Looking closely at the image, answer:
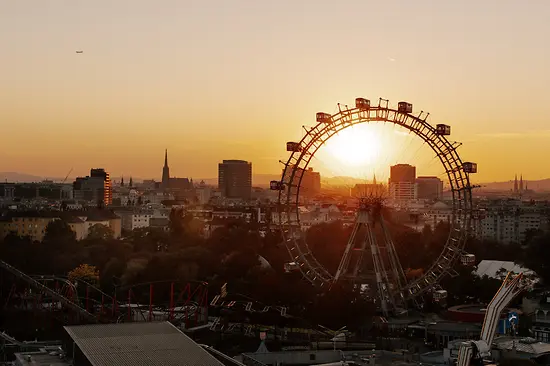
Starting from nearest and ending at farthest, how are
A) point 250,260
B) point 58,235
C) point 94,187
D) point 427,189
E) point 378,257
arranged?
point 378,257
point 250,260
point 58,235
point 427,189
point 94,187

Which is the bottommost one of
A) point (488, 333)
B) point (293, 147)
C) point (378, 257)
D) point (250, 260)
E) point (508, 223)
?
point (488, 333)

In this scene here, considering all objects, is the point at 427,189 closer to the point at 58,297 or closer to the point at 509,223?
the point at 509,223

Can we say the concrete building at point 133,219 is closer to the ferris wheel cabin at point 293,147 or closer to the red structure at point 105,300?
the red structure at point 105,300

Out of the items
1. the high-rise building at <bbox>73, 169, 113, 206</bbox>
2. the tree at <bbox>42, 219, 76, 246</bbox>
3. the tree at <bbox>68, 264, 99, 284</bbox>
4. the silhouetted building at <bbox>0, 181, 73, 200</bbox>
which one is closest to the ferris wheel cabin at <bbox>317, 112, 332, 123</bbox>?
the tree at <bbox>68, 264, 99, 284</bbox>

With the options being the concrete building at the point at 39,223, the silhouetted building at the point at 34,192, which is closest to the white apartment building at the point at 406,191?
the concrete building at the point at 39,223

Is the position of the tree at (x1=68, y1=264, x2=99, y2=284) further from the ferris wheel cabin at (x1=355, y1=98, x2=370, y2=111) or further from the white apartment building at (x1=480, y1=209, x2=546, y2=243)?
the white apartment building at (x1=480, y1=209, x2=546, y2=243)

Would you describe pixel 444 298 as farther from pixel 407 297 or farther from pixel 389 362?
pixel 389 362

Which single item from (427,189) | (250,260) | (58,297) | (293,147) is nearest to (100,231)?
(250,260)
